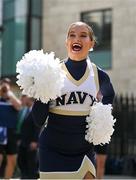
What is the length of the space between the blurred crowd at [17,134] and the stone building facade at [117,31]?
8618mm

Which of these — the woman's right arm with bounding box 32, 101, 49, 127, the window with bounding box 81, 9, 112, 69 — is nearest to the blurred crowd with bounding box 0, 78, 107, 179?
the woman's right arm with bounding box 32, 101, 49, 127

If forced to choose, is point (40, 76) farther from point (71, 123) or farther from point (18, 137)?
point (18, 137)

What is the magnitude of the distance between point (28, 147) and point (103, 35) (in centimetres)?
1115

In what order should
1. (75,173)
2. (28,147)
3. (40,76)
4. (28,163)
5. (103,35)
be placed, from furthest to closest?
1. (103,35)
2. (28,163)
3. (28,147)
4. (75,173)
5. (40,76)

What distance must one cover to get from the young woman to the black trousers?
25.4ft

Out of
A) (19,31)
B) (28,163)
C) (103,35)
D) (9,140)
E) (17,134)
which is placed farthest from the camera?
(19,31)

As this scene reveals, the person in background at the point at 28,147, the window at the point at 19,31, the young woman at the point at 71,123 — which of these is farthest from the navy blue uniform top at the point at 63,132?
the window at the point at 19,31

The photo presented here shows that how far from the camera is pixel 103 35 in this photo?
889 inches

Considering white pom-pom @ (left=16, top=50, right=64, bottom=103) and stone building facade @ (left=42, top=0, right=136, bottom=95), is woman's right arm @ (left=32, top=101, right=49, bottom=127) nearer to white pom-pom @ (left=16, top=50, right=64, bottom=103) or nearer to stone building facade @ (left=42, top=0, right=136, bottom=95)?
white pom-pom @ (left=16, top=50, right=64, bottom=103)

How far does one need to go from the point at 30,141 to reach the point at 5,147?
1622mm

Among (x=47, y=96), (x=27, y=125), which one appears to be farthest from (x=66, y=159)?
(x=27, y=125)

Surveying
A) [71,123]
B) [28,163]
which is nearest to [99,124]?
[71,123]

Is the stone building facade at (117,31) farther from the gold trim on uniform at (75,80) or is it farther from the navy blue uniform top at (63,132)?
the navy blue uniform top at (63,132)

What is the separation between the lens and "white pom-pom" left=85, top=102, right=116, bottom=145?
14.7 feet
